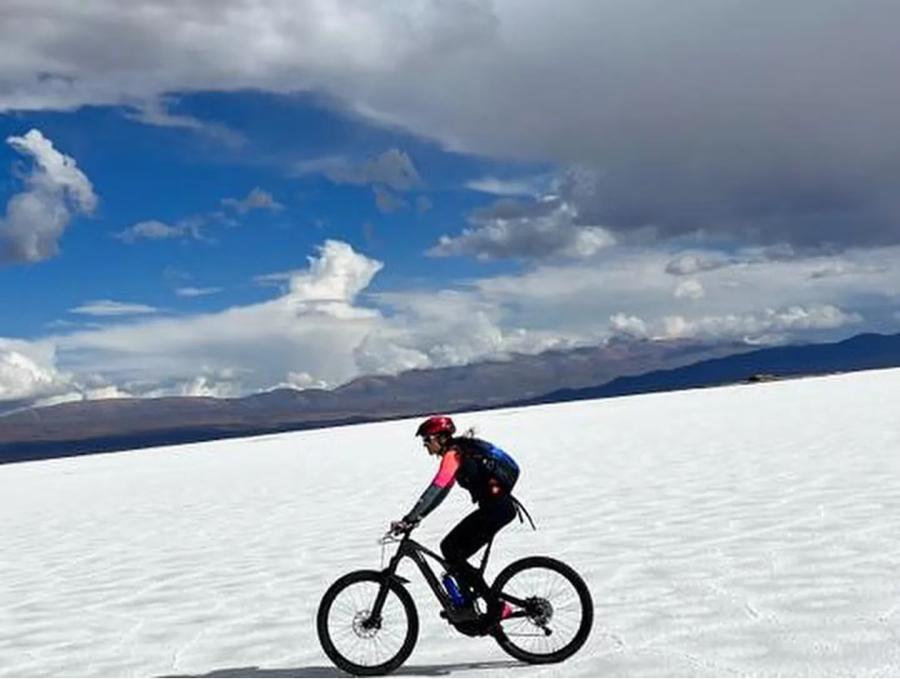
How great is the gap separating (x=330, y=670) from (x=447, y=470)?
2.22 m

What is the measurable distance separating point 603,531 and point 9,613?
754 cm

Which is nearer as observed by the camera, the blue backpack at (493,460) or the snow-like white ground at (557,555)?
the blue backpack at (493,460)

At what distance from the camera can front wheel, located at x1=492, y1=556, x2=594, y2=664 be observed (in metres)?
8.40

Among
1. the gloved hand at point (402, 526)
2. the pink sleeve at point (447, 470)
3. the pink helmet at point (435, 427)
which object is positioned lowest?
the gloved hand at point (402, 526)

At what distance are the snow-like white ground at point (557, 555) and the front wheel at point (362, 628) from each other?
0.79 feet

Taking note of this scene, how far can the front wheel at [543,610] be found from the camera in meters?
8.40

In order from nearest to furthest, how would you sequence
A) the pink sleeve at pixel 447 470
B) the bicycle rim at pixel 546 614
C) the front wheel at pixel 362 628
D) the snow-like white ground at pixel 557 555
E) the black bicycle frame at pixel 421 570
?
the pink sleeve at pixel 447 470 → the black bicycle frame at pixel 421 570 → the bicycle rim at pixel 546 614 → the front wheel at pixel 362 628 → the snow-like white ground at pixel 557 555

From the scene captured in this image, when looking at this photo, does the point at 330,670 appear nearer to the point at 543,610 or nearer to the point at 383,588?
the point at 383,588

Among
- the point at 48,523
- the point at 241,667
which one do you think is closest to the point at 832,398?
the point at 48,523

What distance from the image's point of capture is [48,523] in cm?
2311

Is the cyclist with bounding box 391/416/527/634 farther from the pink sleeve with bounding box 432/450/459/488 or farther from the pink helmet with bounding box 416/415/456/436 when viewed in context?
the pink sleeve with bounding box 432/450/459/488

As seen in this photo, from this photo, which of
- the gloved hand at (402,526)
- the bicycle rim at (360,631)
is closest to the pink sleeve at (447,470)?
the gloved hand at (402,526)

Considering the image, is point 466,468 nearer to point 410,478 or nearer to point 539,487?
point 539,487

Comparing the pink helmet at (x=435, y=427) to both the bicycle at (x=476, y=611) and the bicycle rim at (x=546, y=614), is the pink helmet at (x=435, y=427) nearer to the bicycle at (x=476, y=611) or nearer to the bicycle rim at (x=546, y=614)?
the bicycle at (x=476, y=611)
